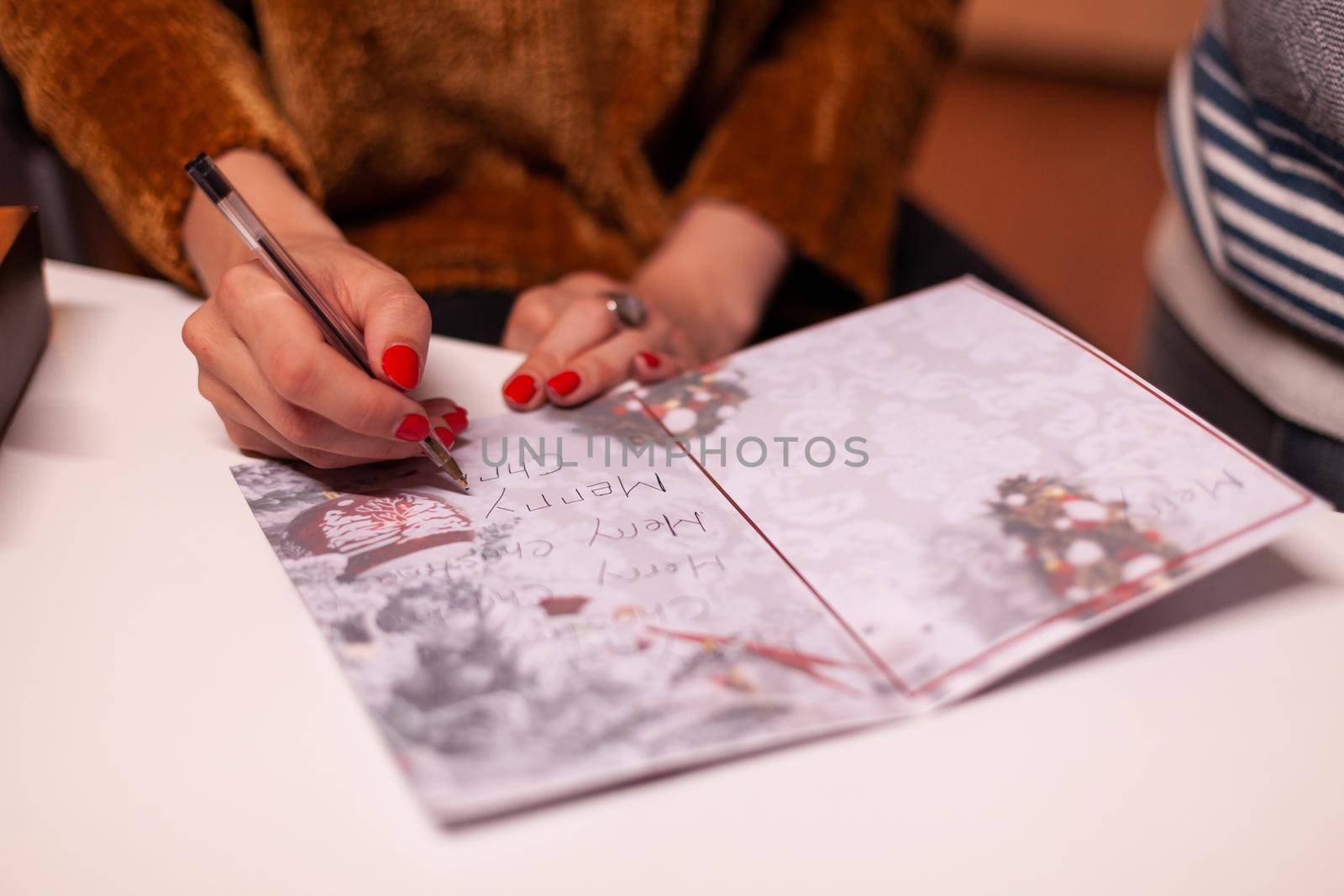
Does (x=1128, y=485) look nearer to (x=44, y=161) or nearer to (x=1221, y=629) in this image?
(x=1221, y=629)

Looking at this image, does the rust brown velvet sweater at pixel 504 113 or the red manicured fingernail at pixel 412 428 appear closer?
the red manicured fingernail at pixel 412 428

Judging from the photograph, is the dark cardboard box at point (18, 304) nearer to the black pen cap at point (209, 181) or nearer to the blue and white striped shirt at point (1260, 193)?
the black pen cap at point (209, 181)

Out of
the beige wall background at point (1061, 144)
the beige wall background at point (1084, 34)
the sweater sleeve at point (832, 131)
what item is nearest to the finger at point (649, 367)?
the sweater sleeve at point (832, 131)

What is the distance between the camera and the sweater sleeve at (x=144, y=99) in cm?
48

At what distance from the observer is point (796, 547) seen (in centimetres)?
34

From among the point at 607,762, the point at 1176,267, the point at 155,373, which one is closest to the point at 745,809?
the point at 607,762

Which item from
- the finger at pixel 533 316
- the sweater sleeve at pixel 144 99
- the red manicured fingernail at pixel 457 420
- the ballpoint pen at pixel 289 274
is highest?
the sweater sleeve at pixel 144 99

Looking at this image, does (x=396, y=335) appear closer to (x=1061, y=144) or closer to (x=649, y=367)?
(x=649, y=367)

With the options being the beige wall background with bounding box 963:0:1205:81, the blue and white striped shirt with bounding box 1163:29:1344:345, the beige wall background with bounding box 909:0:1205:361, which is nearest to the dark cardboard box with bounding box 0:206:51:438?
the blue and white striped shirt with bounding box 1163:29:1344:345

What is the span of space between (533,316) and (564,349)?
0.07 meters

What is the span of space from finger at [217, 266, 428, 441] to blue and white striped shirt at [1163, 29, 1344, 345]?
0.37 metres

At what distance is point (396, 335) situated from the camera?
37cm

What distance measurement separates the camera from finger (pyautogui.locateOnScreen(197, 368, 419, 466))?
367 mm

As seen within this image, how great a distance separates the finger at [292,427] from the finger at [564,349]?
0.06m
